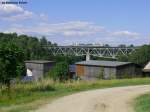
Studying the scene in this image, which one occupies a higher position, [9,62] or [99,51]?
[9,62]

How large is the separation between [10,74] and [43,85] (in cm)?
295

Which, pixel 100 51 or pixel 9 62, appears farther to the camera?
pixel 100 51

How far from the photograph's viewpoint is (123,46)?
5842 inches

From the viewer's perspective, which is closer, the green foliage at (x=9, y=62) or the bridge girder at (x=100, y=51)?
the green foliage at (x=9, y=62)

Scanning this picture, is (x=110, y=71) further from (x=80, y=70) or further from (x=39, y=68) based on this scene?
(x=39, y=68)

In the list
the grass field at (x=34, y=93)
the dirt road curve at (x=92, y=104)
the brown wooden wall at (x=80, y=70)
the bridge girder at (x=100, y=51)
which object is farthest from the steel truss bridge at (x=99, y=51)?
the dirt road curve at (x=92, y=104)

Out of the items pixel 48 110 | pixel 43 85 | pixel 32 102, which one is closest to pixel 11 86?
pixel 43 85

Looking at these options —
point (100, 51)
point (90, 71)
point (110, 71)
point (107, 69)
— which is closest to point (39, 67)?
point (90, 71)

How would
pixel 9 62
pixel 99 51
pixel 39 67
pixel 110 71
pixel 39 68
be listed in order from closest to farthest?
pixel 9 62, pixel 110 71, pixel 39 68, pixel 39 67, pixel 99 51

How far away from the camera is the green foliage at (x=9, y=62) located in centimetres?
2465

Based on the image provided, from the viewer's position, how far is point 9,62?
2484 cm

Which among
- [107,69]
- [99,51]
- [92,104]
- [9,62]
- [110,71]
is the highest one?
[9,62]

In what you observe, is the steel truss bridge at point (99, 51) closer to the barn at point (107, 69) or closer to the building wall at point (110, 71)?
the barn at point (107, 69)

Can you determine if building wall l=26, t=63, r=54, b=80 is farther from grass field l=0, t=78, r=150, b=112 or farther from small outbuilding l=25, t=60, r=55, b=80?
grass field l=0, t=78, r=150, b=112
